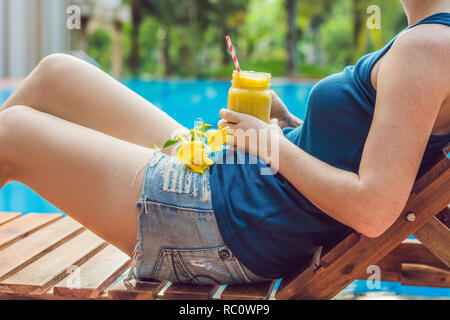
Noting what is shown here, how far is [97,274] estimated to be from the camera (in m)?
1.51

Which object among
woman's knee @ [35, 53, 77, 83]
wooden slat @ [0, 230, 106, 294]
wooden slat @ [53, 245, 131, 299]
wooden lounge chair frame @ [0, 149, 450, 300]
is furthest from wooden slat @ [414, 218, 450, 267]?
woman's knee @ [35, 53, 77, 83]

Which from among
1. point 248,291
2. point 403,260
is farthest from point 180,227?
point 403,260

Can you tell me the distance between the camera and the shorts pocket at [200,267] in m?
1.27

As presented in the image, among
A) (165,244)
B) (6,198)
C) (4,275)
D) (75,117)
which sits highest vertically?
(75,117)

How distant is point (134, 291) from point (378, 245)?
2.00 feet

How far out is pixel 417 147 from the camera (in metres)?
1.07

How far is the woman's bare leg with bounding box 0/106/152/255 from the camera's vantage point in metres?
1.29

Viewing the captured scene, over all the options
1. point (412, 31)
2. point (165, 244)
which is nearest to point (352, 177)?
point (412, 31)

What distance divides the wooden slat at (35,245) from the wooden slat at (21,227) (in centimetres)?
2

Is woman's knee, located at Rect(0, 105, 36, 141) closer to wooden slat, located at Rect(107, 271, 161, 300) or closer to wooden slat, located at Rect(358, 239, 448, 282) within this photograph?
wooden slat, located at Rect(107, 271, 161, 300)

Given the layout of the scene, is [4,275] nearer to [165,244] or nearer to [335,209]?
[165,244]

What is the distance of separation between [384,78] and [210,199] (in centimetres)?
48

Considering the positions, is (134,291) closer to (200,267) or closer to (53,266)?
(200,267)

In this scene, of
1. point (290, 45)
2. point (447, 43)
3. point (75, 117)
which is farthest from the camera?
point (290, 45)
